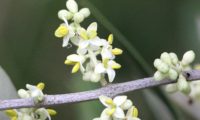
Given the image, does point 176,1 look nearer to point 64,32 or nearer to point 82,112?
point 82,112

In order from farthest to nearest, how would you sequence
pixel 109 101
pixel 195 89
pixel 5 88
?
1. pixel 195 89
2. pixel 5 88
3. pixel 109 101

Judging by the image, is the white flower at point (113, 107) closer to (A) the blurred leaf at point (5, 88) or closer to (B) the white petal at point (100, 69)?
(B) the white petal at point (100, 69)

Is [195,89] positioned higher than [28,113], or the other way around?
[195,89]

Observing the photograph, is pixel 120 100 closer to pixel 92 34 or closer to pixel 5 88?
pixel 92 34

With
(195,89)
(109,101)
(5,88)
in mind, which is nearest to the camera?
(109,101)

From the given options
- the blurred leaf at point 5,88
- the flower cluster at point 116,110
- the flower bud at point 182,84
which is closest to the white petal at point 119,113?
the flower cluster at point 116,110

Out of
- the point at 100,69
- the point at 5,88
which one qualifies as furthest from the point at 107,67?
the point at 5,88

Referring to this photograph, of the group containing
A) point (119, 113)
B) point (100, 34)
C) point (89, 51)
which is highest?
point (100, 34)
